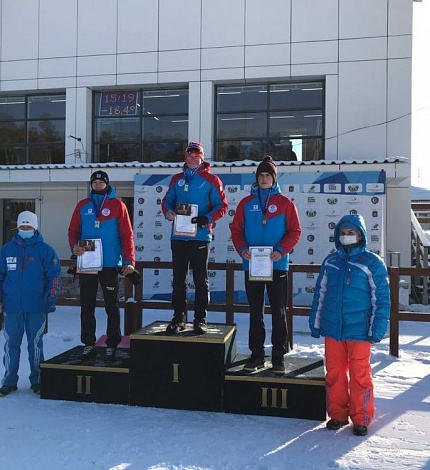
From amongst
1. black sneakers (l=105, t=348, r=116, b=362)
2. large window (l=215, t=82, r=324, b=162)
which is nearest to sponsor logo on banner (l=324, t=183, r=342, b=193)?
large window (l=215, t=82, r=324, b=162)

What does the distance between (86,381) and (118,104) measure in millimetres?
9844

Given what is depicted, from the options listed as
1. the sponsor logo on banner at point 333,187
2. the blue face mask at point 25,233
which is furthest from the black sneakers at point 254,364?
the sponsor logo on banner at point 333,187

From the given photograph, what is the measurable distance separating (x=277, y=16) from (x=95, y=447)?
10.9m

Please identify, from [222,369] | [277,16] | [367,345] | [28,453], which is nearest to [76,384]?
[28,453]

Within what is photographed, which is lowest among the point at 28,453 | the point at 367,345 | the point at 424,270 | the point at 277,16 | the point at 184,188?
the point at 28,453

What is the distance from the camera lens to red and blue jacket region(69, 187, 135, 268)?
187 inches

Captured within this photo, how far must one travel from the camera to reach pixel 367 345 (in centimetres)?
377

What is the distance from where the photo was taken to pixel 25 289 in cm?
464

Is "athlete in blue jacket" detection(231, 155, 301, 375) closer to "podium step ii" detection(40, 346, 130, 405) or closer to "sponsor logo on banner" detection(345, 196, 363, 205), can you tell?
"podium step ii" detection(40, 346, 130, 405)

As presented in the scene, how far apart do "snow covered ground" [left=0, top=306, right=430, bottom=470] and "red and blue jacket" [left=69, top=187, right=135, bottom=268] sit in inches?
57.8

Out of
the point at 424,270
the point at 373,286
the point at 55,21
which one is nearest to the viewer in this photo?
the point at 373,286

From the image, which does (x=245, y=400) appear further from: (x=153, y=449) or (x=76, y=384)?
(x=76, y=384)

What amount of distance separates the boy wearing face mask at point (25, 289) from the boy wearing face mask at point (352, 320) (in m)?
2.75

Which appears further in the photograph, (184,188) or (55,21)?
(55,21)
